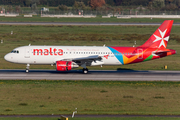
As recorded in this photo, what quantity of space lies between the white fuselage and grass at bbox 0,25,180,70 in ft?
46.7

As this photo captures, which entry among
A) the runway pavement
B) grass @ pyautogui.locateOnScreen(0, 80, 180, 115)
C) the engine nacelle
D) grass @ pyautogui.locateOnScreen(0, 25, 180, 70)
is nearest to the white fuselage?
the engine nacelle

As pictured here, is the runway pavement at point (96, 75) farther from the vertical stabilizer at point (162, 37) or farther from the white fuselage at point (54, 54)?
the vertical stabilizer at point (162, 37)

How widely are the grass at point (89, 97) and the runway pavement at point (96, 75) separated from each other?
321 centimetres

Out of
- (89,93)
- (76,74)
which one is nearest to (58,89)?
(89,93)

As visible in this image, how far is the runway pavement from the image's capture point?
4607 cm

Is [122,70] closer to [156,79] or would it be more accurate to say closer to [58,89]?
[156,79]

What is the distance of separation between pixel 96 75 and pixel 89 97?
14619 mm

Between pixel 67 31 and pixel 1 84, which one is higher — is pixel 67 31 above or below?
above

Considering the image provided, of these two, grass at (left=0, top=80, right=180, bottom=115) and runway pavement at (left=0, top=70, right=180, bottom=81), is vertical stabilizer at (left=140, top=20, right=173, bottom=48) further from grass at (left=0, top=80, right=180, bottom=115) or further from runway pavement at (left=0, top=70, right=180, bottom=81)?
grass at (left=0, top=80, right=180, bottom=115)

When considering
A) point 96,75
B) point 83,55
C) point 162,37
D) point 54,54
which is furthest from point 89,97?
point 162,37

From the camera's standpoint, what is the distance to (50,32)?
100 metres

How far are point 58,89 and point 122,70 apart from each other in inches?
760

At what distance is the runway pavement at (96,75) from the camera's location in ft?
151

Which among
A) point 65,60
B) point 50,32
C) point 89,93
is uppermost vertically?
point 50,32
